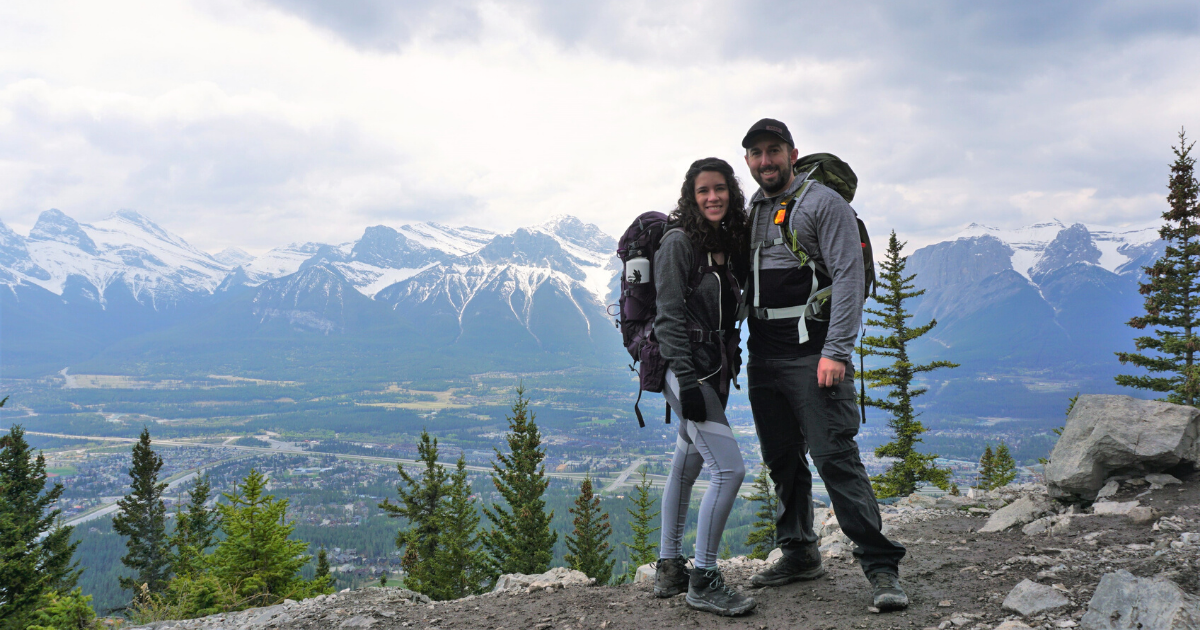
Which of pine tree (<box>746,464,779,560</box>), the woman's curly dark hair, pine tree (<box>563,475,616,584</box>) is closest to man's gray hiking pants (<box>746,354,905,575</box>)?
the woman's curly dark hair

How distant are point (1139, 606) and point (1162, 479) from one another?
4539 mm

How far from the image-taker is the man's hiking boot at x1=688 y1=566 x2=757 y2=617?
3.66m

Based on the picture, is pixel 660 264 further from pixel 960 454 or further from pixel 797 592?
pixel 960 454

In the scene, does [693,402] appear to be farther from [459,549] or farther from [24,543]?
[24,543]

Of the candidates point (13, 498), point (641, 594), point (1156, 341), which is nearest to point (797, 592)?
point (641, 594)

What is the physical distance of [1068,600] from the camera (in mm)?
3195

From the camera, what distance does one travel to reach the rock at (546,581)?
523 centimetres

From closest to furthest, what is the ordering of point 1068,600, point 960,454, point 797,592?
point 1068,600 → point 797,592 → point 960,454

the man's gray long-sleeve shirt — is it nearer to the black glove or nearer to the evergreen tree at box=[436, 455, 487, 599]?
the black glove

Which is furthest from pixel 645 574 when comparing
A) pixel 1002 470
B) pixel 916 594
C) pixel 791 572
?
pixel 1002 470

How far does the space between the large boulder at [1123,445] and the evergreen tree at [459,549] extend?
1620cm

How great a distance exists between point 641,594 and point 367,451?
13454cm

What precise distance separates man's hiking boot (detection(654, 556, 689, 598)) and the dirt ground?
0.28 ft

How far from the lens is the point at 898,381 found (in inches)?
729
